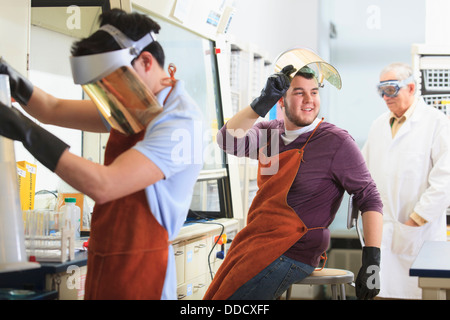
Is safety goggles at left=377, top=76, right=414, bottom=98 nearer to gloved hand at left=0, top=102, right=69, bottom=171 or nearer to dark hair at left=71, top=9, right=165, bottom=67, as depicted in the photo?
dark hair at left=71, top=9, right=165, bottom=67

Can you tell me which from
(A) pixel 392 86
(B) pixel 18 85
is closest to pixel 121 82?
(B) pixel 18 85

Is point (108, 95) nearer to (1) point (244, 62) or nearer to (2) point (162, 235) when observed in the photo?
(2) point (162, 235)

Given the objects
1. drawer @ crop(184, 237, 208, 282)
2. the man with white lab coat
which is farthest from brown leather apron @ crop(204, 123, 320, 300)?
the man with white lab coat

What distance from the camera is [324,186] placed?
2.13m

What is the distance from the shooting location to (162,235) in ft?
4.81

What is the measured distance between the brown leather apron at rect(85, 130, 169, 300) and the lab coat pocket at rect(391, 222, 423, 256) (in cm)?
277

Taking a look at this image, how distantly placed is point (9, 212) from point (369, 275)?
1.33 m

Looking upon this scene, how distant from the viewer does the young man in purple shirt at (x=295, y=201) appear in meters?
2.06

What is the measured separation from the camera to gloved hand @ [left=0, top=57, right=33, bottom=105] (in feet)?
5.19

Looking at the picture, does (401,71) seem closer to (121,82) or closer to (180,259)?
(180,259)

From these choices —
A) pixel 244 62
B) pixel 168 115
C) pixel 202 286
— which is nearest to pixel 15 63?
pixel 168 115

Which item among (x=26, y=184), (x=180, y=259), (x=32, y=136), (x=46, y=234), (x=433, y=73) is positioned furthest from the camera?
(x=433, y=73)

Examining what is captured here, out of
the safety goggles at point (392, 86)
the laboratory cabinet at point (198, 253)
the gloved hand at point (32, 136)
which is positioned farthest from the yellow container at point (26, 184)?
the safety goggles at point (392, 86)
